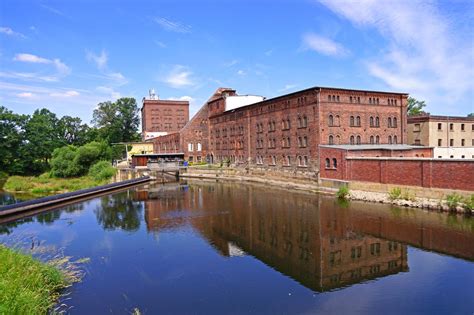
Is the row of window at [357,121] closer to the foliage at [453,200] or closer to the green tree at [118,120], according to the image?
the foliage at [453,200]

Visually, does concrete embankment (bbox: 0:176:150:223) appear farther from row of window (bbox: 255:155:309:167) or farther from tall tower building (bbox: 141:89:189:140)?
tall tower building (bbox: 141:89:189:140)

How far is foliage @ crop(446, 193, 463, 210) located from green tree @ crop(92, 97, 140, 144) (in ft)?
241

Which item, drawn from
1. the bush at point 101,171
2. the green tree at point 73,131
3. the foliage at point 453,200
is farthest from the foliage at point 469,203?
the green tree at point 73,131

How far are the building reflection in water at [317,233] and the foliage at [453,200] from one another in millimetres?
1446

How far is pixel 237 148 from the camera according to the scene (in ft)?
160

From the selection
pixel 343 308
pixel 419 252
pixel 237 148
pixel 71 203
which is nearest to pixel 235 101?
pixel 237 148

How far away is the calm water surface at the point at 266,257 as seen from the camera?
9.63 m

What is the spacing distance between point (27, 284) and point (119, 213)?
14.7 m

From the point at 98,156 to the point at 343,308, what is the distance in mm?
48453

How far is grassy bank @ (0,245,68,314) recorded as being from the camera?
23.4ft

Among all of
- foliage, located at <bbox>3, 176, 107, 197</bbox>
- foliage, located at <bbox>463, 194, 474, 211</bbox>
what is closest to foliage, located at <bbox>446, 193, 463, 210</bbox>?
foliage, located at <bbox>463, 194, 474, 211</bbox>

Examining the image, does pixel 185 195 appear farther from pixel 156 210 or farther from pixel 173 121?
pixel 173 121

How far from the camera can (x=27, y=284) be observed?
876 cm

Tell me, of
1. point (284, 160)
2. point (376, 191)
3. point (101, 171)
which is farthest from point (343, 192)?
point (101, 171)
